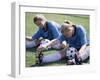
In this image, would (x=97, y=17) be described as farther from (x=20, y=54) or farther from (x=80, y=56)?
(x=20, y=54)

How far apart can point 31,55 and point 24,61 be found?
6cm

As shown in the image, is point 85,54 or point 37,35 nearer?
point 37,35

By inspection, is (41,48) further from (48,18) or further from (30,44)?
(48,18)

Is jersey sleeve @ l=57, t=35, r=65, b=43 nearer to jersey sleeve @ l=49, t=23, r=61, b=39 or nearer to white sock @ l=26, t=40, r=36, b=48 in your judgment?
jersey sleeve @ l=49, t=23, r=61, b=39

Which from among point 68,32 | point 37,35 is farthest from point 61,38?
point 37,35

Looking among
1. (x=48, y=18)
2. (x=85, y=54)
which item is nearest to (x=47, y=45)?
(x=48, y=18)

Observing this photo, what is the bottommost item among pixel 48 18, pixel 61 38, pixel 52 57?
pixel 52 57

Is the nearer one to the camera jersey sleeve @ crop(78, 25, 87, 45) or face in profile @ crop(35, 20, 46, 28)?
face in profile @ crop(35, 20, 46, 28)

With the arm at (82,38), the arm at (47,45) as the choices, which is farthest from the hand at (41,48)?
the arm at (82,38)

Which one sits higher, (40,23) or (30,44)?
(40,23)

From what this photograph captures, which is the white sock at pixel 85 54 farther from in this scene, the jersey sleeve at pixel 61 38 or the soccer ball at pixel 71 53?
the jersey sleeve at pixel 61 38

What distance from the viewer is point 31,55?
168 centimetres

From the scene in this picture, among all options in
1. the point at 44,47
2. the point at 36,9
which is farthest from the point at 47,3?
the point at 44,47

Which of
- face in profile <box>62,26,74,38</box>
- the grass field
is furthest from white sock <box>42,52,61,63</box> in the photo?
face in profile <box>62,26,74,38</box>
